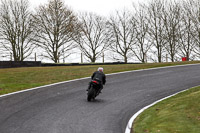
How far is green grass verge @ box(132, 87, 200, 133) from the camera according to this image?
25.2 feet

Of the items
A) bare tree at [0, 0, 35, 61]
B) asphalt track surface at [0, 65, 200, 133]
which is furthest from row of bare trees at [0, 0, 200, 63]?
asphalt track surface at [0, 65, 200, 133]

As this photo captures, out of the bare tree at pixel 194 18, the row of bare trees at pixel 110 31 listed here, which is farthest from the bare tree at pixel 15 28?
the bare tree at pixel 194 18

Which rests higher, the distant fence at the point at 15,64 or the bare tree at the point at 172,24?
the bare tree at the point at 172,24

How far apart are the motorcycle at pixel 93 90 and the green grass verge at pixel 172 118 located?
277cm

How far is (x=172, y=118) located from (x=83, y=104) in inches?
169

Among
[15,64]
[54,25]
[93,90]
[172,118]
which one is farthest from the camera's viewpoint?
[54,25]

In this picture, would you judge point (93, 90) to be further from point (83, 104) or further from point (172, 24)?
point (172, 24)

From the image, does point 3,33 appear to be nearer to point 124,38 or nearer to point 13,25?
point 13,25

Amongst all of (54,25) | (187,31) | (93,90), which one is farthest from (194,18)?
(93,90)

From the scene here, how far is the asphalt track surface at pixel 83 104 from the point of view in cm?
867

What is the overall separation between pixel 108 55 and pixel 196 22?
67.0 ft

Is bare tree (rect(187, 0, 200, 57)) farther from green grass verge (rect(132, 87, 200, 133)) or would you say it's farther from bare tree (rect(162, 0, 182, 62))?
green grass verge (rect(132, 87, 200, 133))

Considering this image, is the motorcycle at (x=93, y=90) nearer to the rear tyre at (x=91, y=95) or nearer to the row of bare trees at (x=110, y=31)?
the rear tyre at (x=91, y=95)

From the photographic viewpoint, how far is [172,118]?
8.67 metres
